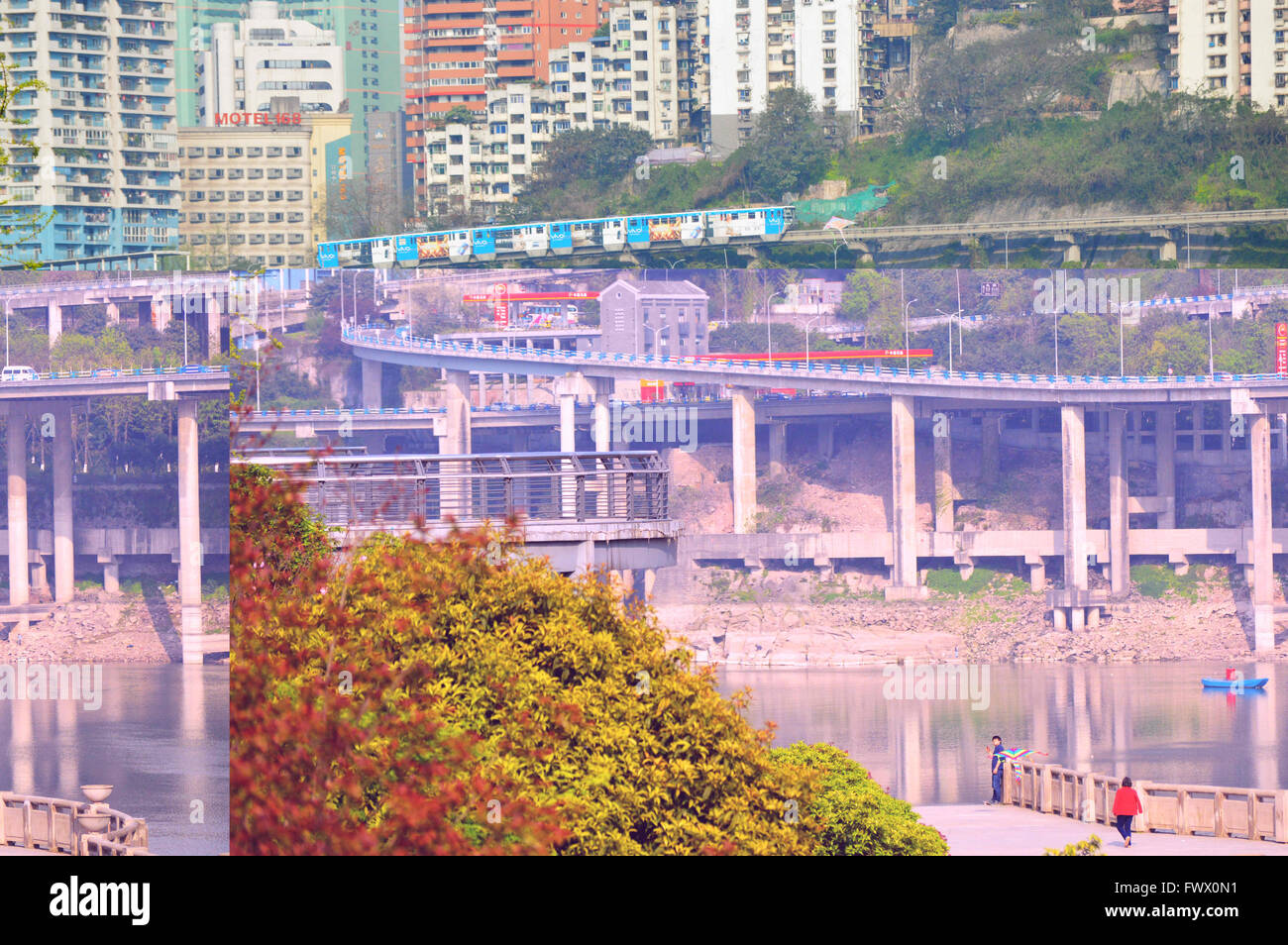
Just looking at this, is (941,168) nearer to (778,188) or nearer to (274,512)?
(778,188)

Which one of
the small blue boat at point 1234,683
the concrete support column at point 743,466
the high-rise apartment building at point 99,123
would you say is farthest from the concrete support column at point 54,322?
the small blue boat at point 1234,683

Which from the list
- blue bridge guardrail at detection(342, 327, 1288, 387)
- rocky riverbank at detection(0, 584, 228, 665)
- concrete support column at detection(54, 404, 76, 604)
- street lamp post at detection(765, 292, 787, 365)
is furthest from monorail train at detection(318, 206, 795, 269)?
rocky riverbank at detection(0, 584, 228, 665)

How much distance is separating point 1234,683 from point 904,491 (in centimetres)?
1946

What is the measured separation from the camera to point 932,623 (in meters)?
70.4

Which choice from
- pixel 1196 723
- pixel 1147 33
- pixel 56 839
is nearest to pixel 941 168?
pixel 1147 33

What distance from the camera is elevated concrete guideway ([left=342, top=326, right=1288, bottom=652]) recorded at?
7131 centimetres

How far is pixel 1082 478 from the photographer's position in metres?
72.8


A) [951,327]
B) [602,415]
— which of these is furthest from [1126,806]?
[951,327]

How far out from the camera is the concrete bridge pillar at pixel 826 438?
8000 cm

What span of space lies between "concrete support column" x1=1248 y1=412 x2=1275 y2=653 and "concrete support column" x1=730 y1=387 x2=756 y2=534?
1996 cm

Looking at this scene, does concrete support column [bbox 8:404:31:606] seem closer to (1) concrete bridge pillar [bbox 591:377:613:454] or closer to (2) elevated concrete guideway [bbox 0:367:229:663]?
(2) elevated concrete guideway [bbox 0:367:229:663]
